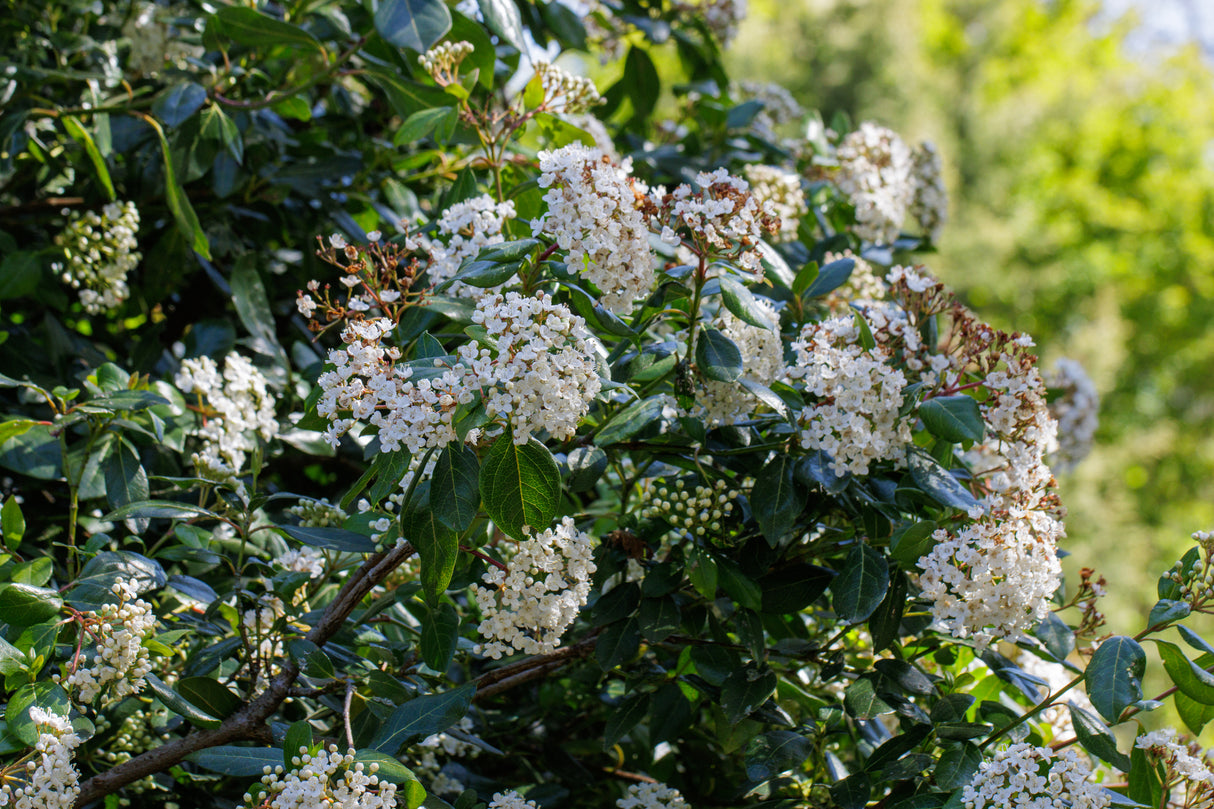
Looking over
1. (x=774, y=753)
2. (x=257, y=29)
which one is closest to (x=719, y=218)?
(x=774, y=753)

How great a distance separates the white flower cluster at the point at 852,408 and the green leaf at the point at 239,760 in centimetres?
101

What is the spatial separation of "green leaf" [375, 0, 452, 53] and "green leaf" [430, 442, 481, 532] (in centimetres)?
103

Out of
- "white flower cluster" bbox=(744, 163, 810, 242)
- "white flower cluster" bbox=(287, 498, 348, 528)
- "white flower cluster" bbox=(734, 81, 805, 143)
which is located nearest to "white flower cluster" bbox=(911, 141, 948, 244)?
"white flower cluster" bbox=(734, 81, 805, 143)

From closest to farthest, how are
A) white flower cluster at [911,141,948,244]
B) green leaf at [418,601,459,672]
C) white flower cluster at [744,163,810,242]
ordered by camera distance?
green leaf at [418,601,459,672], white flower cluster at [744,163,810,242], white flower cluster at [911,141,948,244]

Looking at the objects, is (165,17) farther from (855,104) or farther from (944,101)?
(944,101)

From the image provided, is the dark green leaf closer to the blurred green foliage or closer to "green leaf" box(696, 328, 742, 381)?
"green leaf" box(696, 328, 742, 381)

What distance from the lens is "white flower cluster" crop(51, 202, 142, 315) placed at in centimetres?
235

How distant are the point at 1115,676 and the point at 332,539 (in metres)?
1.36

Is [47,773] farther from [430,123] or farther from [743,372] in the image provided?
[430,123]

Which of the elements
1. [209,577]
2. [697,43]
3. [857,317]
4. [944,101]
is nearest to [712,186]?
[857,317]

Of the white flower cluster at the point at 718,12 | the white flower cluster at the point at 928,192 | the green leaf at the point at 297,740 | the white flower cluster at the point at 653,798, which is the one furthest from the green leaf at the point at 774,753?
the white flower cluster at the point at 718,12

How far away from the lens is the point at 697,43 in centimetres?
353

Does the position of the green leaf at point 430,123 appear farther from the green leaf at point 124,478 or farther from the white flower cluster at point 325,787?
the white flower cluster at point 325,787

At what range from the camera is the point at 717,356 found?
5.32ft
